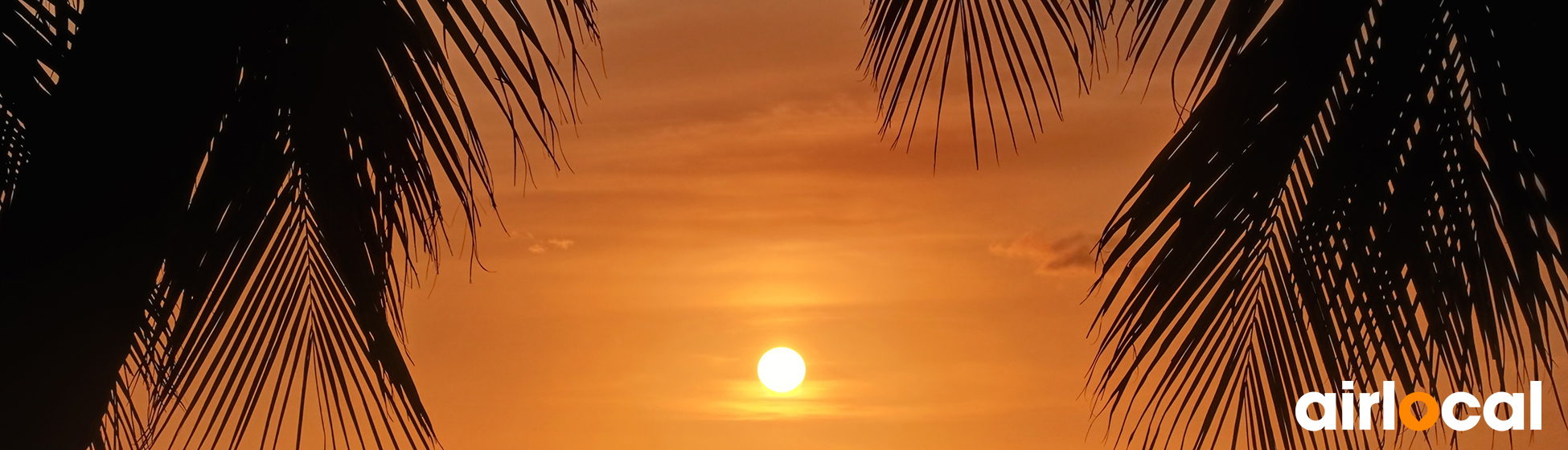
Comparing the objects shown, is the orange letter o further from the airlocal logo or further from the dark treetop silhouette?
the dark treetop silhouette

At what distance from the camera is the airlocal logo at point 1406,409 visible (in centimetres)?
183

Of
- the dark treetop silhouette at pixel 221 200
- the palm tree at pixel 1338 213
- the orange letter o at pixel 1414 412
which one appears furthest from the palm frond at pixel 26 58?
the orange letter o at pixel 1414 412

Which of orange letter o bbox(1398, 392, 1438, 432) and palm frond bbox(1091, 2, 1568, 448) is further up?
palm frond bbox(1091, 2, 1568, 448)

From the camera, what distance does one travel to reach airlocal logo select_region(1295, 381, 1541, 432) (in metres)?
1.83

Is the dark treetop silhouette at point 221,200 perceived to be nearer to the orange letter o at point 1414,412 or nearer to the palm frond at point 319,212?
the palm frond at point 319,212

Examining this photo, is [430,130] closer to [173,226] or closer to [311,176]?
[311,176]

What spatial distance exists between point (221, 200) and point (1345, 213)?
1655mm

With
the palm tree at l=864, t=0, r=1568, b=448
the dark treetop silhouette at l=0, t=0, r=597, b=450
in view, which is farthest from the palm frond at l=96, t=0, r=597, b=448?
the palm tree at l=864, t=0, r=1568, b=448

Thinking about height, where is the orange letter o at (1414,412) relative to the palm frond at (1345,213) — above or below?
below

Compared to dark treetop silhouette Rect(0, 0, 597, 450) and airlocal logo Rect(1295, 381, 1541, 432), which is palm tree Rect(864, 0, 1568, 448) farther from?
dark treetop silhouette Rect(0, 0, 597, 450)

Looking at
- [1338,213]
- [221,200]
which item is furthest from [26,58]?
[1338,213]

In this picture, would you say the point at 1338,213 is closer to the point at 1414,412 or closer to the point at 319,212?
the point at 1414,412

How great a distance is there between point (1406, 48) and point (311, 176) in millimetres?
1660

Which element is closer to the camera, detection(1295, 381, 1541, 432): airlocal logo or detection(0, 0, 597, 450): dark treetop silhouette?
detection(0, 0, 597, 450): dark treetop silhouette
